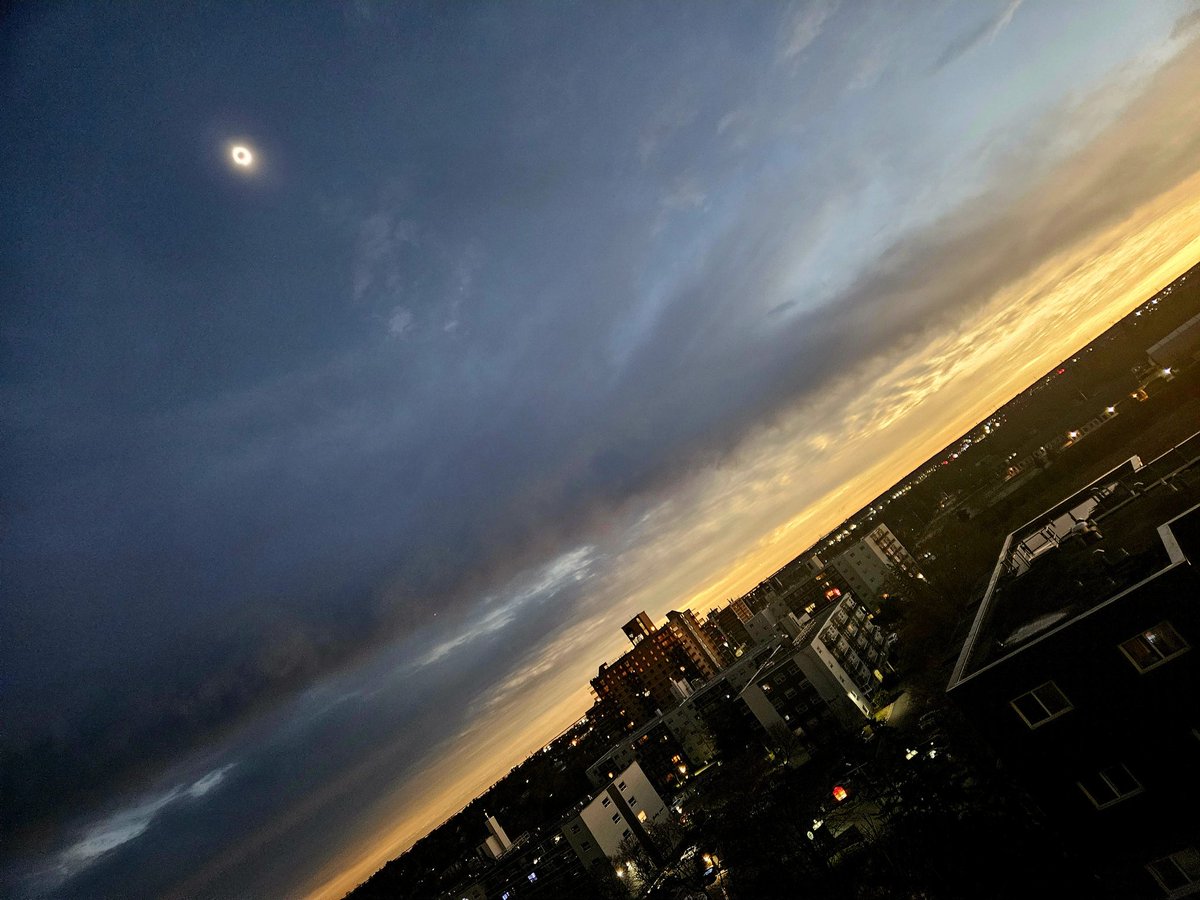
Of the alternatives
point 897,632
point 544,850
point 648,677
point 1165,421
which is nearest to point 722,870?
point 544,850

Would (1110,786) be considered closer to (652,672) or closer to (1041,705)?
(1041,705)

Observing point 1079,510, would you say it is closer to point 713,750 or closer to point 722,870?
point 722,870

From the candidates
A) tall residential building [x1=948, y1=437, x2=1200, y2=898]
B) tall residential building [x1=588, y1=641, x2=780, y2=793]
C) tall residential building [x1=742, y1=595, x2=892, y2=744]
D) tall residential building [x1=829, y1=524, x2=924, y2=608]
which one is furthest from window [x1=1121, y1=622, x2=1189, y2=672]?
tall residential building [x1=829, y1=524, x2=924, y2=608]

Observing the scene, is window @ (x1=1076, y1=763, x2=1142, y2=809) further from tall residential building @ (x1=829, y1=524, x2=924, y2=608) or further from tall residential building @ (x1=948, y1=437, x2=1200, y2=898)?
tall residential building @ (x1=829, y1=524, x2=924, y2=608)

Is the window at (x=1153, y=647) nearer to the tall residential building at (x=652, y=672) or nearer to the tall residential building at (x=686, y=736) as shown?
the tall residential building at (x=686, y=736)

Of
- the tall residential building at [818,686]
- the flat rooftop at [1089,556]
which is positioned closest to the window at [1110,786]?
the flat rooftop at [1089,556]

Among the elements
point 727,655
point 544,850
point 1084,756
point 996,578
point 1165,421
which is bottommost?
point 727,655
